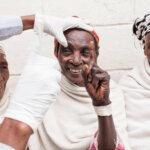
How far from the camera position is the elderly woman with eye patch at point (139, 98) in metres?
2.02

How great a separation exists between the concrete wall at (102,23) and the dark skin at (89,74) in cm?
87

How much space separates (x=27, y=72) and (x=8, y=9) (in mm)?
1756

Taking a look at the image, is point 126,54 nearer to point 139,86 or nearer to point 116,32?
point 116,32

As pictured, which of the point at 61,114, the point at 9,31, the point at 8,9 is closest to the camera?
the point at 9,31

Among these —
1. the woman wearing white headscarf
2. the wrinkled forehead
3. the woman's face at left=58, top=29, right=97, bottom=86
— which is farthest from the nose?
the woman wearing white headscarf

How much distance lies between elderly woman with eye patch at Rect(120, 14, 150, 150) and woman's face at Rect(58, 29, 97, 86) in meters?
0.45

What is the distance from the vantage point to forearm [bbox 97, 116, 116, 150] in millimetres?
1600

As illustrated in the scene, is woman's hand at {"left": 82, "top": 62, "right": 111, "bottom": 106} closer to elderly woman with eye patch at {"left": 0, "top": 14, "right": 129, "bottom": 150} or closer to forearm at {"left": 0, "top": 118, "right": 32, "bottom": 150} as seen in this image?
elderly woman with eye patch at {"left": 0, "top": 14, "right": 129, "bottom": 150}

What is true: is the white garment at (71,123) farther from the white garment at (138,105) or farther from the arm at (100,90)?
the arm at (100,90)

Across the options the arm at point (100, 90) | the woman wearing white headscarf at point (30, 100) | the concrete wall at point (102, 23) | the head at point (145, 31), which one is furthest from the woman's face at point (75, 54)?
the concrete wall at point (102, 23)

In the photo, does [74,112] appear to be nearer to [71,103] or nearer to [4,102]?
[71,103]

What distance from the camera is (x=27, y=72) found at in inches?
47.9

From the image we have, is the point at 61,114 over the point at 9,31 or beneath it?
beneath

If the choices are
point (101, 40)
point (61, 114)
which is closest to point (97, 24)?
point (101, 40)
